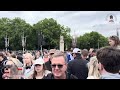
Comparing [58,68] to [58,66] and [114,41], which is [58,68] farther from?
[114,41]

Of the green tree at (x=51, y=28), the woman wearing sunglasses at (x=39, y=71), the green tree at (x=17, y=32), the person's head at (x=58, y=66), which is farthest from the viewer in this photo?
the green tree at (x=17, y=32)

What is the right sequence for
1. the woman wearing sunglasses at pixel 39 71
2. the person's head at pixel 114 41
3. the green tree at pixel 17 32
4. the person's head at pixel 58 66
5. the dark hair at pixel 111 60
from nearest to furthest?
the dark hair at pixel 111 60 < the person's head at pixel 58 66 < the woman wearing sunglasses at pixel 39 71 < the person's head at pixel 114 41 < the green tree at pixel 17 32

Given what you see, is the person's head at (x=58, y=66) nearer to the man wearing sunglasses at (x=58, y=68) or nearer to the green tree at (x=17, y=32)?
the man wearing sunglasses at (x=58, y=68)

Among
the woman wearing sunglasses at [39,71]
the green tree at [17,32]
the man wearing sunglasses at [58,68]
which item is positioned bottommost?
the woman wearing sunglasses at [39,71]

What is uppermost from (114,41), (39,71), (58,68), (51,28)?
(51,28)

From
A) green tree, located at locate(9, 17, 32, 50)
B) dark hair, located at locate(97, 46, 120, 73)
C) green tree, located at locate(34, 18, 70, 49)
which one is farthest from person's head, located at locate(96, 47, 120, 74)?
green tree, located at locate(9, 17, 32, 50)

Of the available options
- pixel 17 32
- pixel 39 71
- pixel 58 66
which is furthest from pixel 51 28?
pixel 58 66

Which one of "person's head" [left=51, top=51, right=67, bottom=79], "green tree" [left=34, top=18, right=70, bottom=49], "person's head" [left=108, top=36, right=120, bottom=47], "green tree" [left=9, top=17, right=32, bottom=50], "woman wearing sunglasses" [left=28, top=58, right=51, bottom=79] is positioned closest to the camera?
"person's head" [left=51, top=51, right=67, bottom=79]

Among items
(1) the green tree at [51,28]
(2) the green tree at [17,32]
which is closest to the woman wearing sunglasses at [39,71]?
(1) the green tree at [51,28]

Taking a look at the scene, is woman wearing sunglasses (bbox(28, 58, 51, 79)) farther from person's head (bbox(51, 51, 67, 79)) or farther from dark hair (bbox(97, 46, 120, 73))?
dark hair (bbox(97, 46, 120, 73))

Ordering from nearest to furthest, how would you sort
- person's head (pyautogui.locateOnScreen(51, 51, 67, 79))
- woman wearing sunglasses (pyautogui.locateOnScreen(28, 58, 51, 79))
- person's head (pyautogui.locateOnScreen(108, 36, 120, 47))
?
1. person's head (pyautogui.locateOnScreen(51, 51, 67, 79))
2. woman wearing sunglasses (pyautogui.locateOnScreen(28, 58, 51, 79))
3. person's head (pyautogui.locateOnScreen(108, 36, 120, 47))

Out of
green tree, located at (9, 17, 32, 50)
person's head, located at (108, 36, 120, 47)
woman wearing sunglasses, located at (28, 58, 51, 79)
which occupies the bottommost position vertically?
woman wearing sunglasses, located at (28, 58, 51, 79)

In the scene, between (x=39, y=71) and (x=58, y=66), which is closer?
(x=58, y=66)
